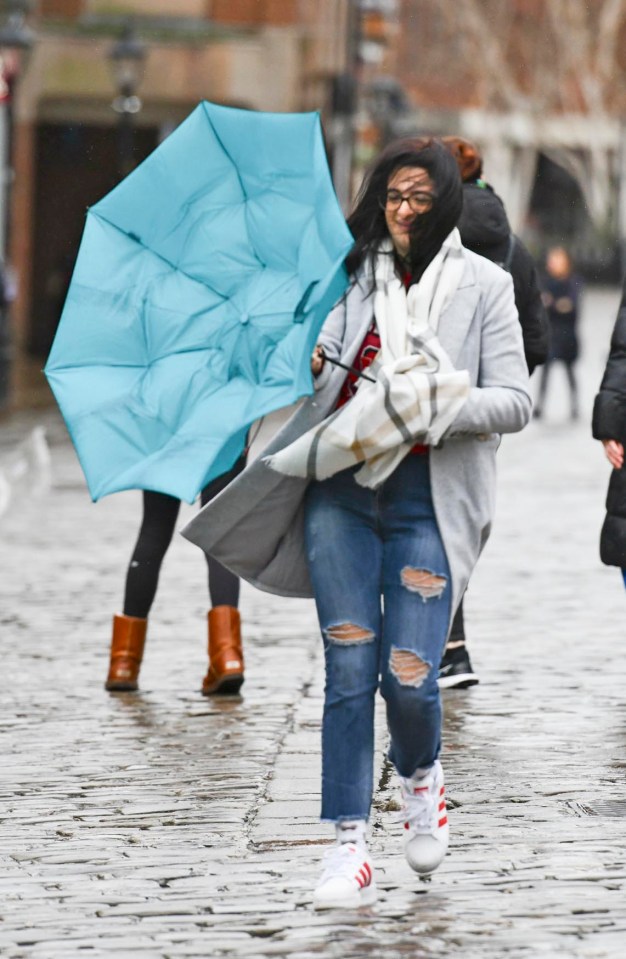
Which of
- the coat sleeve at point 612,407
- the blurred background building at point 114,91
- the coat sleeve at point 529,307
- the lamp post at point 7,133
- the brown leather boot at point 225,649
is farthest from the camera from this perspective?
the blurred background building at point 114,91

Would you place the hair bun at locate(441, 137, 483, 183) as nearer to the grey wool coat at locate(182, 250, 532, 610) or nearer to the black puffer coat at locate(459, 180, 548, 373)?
the black puffer coat at locate(459, 180, 548, 373)

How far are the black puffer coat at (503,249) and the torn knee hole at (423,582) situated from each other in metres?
2.21

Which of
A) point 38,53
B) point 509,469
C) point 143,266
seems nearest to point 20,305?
point 38,53

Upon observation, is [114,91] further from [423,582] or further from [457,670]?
[423,582]

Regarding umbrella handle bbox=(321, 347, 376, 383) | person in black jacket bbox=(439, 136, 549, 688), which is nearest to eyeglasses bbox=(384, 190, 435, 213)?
umbrella handle bbox=(321, 347, 376, 383)

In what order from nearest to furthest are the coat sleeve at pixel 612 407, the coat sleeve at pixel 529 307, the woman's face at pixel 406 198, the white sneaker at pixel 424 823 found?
Answer: the woman's face at pixel 406 198
the white sneaker at pixel 424 823
the coat sleeve at pixel 612 407
the coat sleeve at pixel 529 307

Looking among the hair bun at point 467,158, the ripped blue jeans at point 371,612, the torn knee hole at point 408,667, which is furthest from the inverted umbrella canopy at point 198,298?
the hair bun at point 467,158

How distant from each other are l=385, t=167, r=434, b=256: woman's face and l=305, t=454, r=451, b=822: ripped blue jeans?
1.72ft

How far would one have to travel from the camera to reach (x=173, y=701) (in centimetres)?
759

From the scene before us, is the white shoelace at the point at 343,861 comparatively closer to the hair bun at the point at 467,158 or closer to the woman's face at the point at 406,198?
the woman's face at the point at 406,198

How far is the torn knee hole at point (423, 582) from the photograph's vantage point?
16.2ft

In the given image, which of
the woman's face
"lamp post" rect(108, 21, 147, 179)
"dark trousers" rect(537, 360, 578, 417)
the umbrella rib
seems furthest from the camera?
"lamp post" rect(108, 21, 147, 179)

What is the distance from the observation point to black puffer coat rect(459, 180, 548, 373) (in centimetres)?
714

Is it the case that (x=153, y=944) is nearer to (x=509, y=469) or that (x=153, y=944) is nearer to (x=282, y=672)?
(x=282, y=672)
